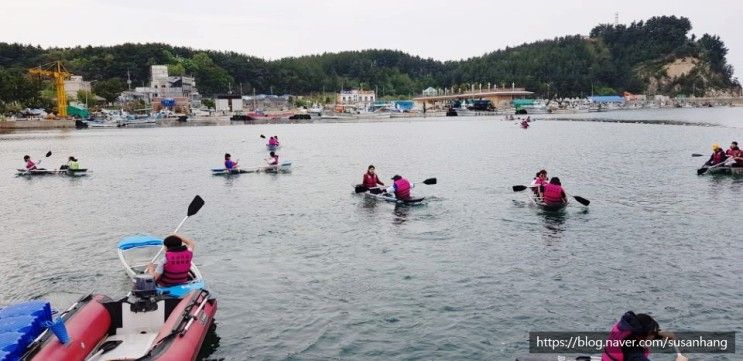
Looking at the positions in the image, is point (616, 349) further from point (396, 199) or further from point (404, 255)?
point (396, 199)

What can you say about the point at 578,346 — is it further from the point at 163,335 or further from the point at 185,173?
the point at 185,173

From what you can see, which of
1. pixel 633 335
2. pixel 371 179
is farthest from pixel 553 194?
pixel 633 335

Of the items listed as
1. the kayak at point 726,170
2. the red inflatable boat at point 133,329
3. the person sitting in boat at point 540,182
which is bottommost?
the red inflatable boat at point 133,329

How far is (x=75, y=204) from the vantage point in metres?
36.7

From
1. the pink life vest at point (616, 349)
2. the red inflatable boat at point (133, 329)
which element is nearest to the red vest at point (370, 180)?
the red inflatable boat at point (133, 329)

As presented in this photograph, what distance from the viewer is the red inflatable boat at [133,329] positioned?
12.1m

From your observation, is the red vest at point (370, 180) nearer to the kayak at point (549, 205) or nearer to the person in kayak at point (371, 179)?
the person in kayak at point (371, 179)

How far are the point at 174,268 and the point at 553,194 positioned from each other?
762 inches

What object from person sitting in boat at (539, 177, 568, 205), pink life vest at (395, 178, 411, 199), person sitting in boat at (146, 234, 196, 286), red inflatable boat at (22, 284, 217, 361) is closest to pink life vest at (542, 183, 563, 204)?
person sitting in boat at (539, 177, 568, 205)

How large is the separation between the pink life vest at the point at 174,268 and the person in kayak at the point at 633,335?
450 inches

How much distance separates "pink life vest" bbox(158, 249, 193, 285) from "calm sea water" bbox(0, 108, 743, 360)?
1810 millimetres

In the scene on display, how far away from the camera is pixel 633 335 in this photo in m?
10.1

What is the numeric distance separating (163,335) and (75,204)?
27.6m

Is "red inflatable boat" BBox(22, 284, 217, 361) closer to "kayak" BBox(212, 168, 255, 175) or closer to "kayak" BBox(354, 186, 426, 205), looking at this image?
"kayak" BBox(354, 186, 426, 205)
